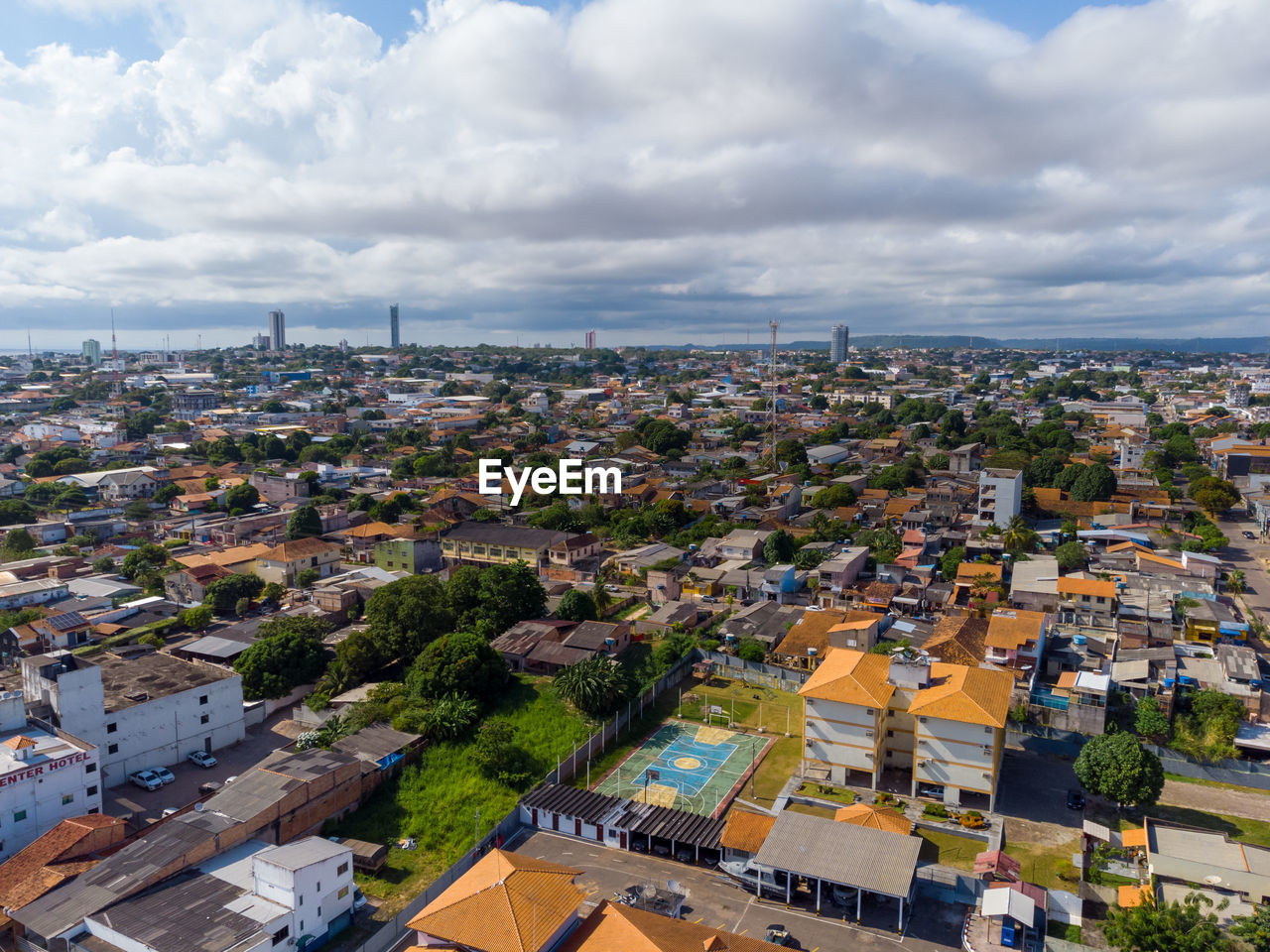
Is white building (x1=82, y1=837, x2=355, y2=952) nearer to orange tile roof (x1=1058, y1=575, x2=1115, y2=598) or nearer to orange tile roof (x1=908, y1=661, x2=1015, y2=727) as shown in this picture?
orange tile roof (x1=908, y1=661, x2=1015, y2=727)

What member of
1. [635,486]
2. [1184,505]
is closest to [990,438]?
[1184,505]

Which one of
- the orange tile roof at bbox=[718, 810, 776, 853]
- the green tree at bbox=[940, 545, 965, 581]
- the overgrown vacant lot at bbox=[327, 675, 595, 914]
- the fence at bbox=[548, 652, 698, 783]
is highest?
the green tree at bbox=[940, 545, 965, 581]

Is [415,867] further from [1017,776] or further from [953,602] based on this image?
[953,602]

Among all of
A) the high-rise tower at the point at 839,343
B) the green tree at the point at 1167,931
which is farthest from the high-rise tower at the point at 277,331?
the green tree at the point at 1167,931

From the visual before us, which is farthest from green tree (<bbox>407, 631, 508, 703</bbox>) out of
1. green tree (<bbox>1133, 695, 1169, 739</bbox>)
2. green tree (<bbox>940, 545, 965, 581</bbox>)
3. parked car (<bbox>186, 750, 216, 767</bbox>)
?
green tree (<bbox>940, 545, 965, 581</bbox>)

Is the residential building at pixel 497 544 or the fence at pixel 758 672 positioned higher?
the residential building at pixel 497 544

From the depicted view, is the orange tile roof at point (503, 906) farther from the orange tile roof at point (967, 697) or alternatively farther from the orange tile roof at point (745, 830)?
the orange tile roof at point (967, 697)
